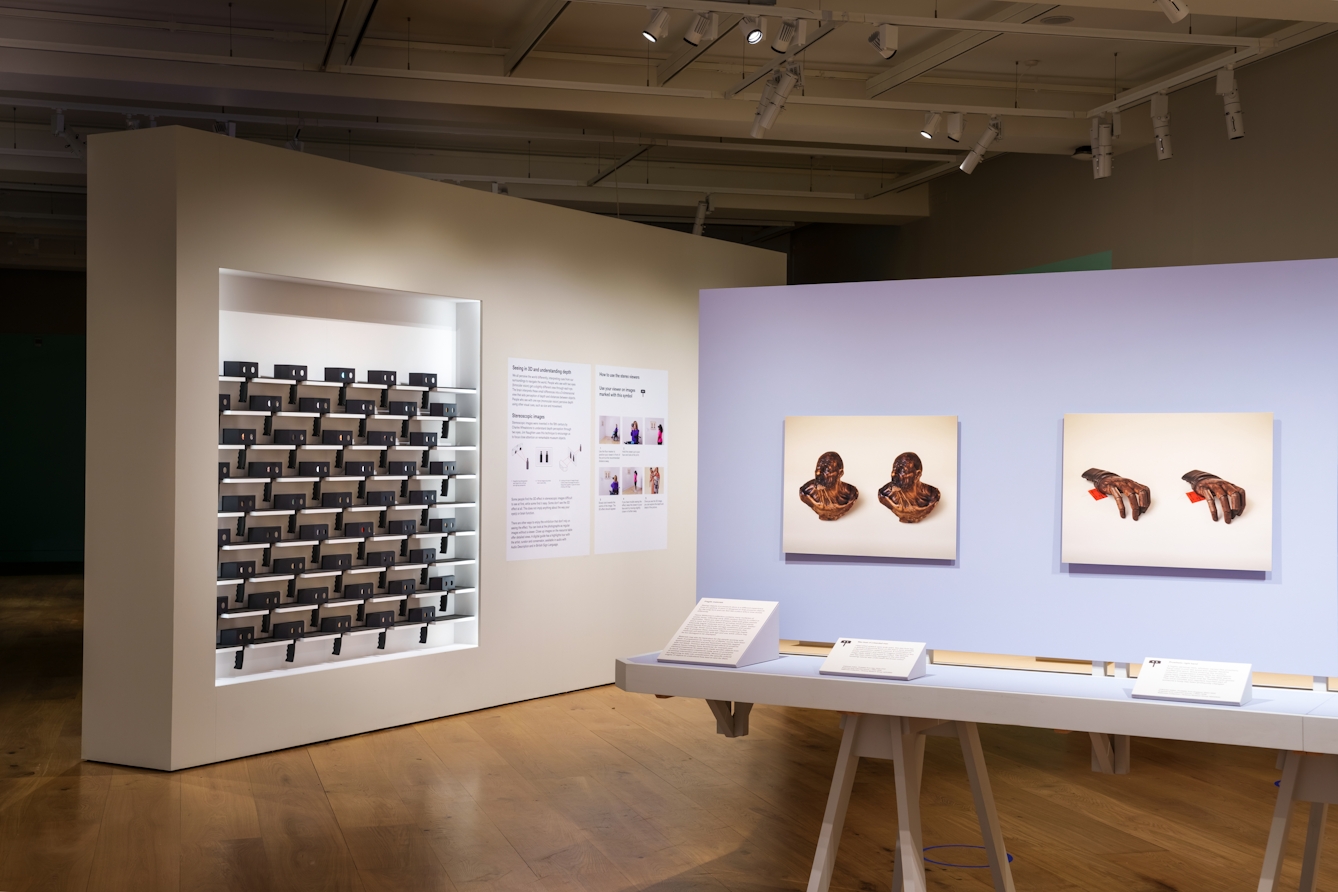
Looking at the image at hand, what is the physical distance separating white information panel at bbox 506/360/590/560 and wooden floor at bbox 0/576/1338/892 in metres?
1.22

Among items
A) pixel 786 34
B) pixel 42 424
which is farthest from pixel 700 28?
pixel 42 424

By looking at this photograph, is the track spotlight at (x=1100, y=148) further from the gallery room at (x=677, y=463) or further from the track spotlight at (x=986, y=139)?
the track spotlight at (x=986, y=139)

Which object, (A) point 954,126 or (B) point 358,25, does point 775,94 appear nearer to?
(A) point 954,126

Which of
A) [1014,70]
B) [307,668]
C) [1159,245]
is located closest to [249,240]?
[307,668]

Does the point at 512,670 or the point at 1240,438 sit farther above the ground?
the point at 1240,438

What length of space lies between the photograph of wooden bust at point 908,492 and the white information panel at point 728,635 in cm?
53

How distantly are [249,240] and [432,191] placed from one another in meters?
1.27

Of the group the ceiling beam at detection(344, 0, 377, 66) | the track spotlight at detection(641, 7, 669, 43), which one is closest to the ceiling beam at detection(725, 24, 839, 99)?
the track spotlight at detection(641, 7, 669, 43)

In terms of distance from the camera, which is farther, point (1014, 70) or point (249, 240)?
point (1014, 70)

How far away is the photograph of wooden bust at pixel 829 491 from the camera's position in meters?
3.82

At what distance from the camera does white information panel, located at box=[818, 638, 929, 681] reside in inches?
133

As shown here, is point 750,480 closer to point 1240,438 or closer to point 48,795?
point 1240,438

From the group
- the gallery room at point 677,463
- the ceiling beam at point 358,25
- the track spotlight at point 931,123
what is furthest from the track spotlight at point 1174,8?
the ceiling beam at point 358,25

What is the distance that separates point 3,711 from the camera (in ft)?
22.4
